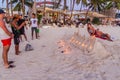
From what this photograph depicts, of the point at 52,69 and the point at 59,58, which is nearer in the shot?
the point at 52,69

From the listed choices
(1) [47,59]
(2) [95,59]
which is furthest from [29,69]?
(2) [95,59]

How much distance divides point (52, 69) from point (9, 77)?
1.54m

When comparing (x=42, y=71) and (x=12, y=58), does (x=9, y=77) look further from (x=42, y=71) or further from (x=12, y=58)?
(x=12, y=58)

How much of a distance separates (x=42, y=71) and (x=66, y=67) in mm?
920

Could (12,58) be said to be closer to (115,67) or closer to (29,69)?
(29,69)

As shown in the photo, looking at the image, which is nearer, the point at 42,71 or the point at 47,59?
the point at 42,71

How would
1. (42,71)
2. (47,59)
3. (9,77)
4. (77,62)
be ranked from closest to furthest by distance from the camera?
(9,77), (42,71), (77,62), (47,59)

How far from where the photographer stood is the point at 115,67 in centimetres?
1010

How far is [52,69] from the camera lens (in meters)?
9.81

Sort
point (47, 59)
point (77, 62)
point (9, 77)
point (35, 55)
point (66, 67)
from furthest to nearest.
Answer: point (35, 55)
point (47, 59)
point (77, 62)
point (66, 67)
point (9, 77)

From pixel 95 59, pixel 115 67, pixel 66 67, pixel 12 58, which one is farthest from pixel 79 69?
pixel 12 58

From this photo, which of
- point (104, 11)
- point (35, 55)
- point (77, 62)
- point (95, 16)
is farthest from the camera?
point (104, 11)

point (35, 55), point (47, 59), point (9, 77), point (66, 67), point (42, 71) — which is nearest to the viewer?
point (9, 77)

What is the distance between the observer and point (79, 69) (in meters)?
9.79
